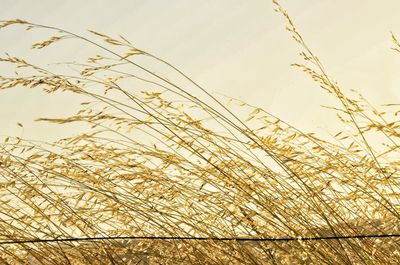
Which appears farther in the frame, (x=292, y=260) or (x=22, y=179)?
(x=22, y=179)

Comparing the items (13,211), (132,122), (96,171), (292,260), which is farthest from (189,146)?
(13,211)

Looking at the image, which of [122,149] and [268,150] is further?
[122,149]

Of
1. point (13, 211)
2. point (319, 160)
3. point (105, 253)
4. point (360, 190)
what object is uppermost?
point (319, 160)

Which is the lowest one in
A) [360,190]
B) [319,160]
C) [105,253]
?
[105,253]

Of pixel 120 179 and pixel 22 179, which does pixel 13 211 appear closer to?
pixel 22 179

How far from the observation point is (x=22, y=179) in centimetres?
242

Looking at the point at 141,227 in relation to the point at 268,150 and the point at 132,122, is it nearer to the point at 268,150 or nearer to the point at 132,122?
the point at 132,122

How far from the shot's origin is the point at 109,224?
8.38 ft

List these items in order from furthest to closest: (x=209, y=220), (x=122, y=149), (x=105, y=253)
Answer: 1. (x=122, y=149)
2. (x=209, y=220)
3. (x=105, y=253)

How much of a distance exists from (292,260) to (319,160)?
428mm

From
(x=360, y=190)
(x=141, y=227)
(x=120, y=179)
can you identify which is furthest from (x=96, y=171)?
(x=360, y=190)

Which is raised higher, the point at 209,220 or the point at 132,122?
the point at 132,122

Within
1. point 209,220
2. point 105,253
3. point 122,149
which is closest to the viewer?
point 105,253

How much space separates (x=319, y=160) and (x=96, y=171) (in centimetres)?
91
